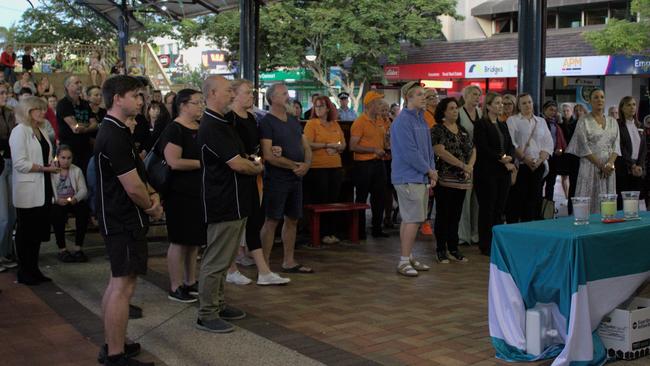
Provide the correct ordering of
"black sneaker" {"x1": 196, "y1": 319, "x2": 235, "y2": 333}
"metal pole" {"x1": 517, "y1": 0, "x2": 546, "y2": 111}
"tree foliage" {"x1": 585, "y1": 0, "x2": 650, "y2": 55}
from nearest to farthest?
"black sneaker" {"x1": 196, "y1": 319, "x2": 235, "y2": 333} → "metal pole" {"x1": 517, "y1": 0, "x2": 546, "y2": 111} → "tree foliage" {"x1": 585, "y1": 0, "x2": 650, "y2": 55}

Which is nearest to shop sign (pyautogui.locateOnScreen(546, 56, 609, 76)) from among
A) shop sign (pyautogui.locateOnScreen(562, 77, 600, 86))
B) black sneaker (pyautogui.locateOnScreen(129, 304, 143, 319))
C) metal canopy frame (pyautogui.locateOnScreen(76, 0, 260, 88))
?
shop sign (pyautogui.locateOnScreen(562, 77, 600, 86))

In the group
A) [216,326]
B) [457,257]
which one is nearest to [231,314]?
[216,326]

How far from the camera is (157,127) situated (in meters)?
8.41

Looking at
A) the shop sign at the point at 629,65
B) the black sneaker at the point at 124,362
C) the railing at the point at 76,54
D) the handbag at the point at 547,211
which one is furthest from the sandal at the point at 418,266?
the shop sign at the point at 629,65

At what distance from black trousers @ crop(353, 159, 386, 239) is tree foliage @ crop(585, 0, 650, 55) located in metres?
18.9

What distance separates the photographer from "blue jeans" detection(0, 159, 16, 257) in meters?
7.79

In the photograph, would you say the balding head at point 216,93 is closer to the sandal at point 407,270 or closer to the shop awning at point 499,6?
the sandal at point 407,270

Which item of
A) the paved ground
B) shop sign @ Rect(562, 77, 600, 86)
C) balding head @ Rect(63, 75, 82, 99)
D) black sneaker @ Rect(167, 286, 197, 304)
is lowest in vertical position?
the paved ground

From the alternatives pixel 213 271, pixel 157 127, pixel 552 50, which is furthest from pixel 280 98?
pixel 552 50

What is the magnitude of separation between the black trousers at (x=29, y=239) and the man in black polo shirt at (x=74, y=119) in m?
1.99

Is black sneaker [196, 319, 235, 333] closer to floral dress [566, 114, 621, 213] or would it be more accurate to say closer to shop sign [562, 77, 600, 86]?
floral dress [566, 114, 621, 213]

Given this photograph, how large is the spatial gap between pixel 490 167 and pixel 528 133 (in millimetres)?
890

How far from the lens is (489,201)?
8883mm

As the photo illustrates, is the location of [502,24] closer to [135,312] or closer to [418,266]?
[418,266]
